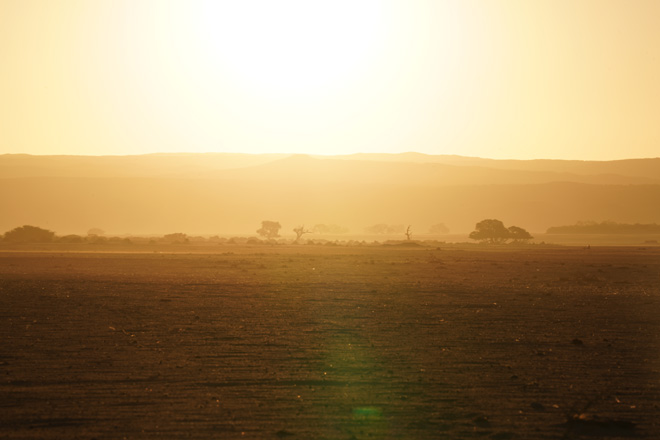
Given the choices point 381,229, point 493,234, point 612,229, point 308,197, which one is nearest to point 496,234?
point 493,234

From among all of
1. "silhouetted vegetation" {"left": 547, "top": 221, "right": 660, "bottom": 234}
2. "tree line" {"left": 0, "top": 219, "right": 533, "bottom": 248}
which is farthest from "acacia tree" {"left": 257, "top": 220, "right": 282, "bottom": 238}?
"silhouetted vegetation" {"left": 547, "top": 221, "right": 660, "bottom": 234}

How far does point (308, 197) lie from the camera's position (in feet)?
413

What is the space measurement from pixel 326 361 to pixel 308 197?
116 metres

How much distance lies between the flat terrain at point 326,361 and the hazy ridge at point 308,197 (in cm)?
8364

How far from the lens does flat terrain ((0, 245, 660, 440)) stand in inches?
299

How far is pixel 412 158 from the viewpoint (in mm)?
197375

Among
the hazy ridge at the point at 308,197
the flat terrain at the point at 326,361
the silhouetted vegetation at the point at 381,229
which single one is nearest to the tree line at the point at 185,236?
the silhouetted vegetation at the point at 381,229

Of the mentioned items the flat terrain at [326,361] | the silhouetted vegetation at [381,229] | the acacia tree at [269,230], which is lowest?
the silhouetted vegetation at [381,229]

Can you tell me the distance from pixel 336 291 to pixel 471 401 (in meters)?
11.1

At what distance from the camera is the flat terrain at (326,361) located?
759 cm

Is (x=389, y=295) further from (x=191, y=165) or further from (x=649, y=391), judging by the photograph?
(x=191, y=165)

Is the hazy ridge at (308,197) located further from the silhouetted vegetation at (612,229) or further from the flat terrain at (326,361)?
the flat terrain at (326,361)

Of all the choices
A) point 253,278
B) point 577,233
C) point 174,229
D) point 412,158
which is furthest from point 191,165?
point 253,278

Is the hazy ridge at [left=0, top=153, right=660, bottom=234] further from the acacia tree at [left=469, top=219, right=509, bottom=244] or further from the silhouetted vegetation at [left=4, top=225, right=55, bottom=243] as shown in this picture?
the silhouetted vegetation at [left=4, top=225, right=55, bottom=243]
